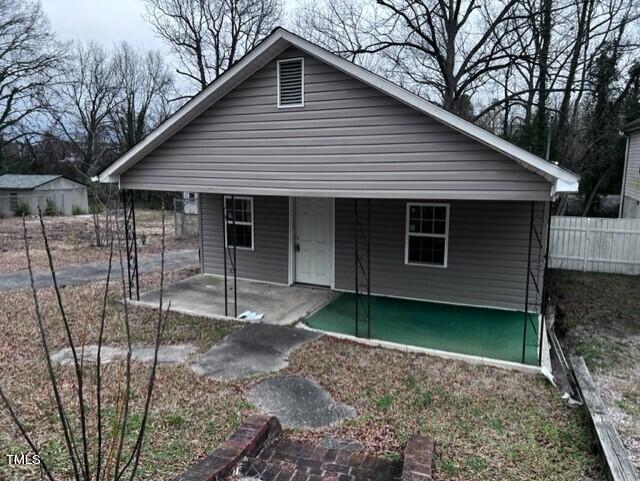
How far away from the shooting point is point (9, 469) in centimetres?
356

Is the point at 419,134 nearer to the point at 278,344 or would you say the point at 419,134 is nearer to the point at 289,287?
the point at 278,344

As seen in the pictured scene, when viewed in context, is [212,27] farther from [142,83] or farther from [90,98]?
[90,98]

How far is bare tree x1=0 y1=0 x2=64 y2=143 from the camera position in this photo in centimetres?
2907

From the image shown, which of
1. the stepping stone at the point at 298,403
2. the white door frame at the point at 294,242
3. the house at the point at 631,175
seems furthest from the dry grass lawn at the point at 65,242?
the house at the point at 631,175

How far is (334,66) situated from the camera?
22.3 ft

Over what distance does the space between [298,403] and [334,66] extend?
501cm

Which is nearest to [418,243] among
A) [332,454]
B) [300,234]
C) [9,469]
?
[300,234]

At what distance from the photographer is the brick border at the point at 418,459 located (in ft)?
10.4

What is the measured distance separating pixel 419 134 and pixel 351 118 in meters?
1.12

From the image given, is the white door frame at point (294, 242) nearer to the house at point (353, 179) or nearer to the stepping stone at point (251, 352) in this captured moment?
the house at point (353, 179)

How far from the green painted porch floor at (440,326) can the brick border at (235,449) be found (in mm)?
3130

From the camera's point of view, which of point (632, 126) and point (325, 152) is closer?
Answer: point (325, 152)

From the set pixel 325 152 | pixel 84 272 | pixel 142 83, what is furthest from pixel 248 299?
pixel 142 83

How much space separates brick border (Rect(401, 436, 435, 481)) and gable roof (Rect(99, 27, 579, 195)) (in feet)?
11.4
